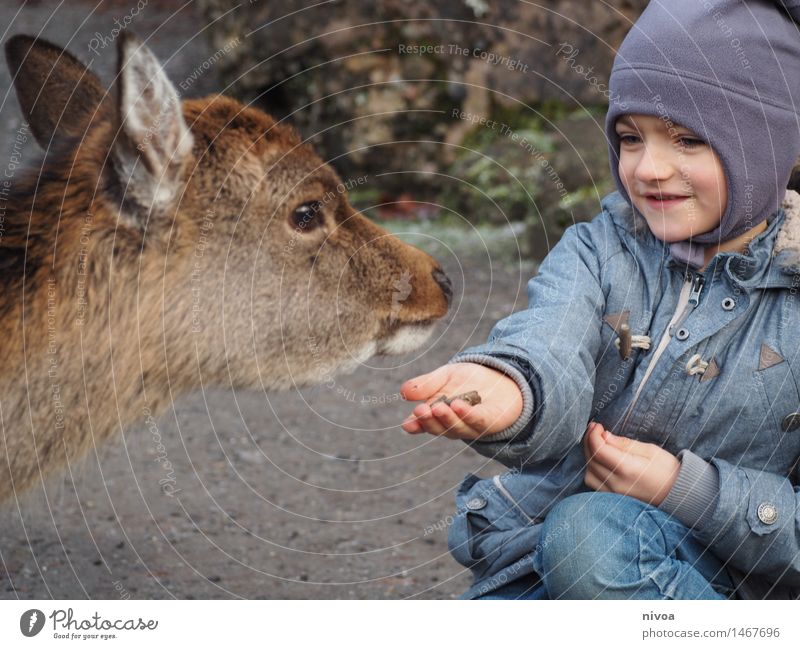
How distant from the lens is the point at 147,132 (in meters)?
2.92

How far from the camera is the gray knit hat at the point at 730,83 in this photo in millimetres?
2729

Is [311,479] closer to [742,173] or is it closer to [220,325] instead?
[220,325]

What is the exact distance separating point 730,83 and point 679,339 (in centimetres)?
66

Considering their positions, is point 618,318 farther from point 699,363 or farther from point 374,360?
point 374,360

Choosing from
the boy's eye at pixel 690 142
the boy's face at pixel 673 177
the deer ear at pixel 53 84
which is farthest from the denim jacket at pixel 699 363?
the deer ear at pixel 53 84

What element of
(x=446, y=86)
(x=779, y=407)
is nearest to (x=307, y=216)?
(x=779, y=407)

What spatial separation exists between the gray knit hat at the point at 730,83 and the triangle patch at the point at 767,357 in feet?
Result: 1.08

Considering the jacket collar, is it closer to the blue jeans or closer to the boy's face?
the boy's face

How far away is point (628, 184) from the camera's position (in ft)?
9.71

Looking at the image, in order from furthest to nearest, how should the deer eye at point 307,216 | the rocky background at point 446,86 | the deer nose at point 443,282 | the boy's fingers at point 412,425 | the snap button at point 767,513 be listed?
the rocky background at point 446,86 → the deer nose at point 443,282 → the deer eye at point 307,216 → the snap button at point 767,513 → the boy's fingers at point 412,425

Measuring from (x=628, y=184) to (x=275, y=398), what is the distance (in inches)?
131

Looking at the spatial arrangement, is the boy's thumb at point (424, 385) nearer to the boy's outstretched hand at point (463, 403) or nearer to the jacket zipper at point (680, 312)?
the boy's outstretched hand at point (463, 403)
